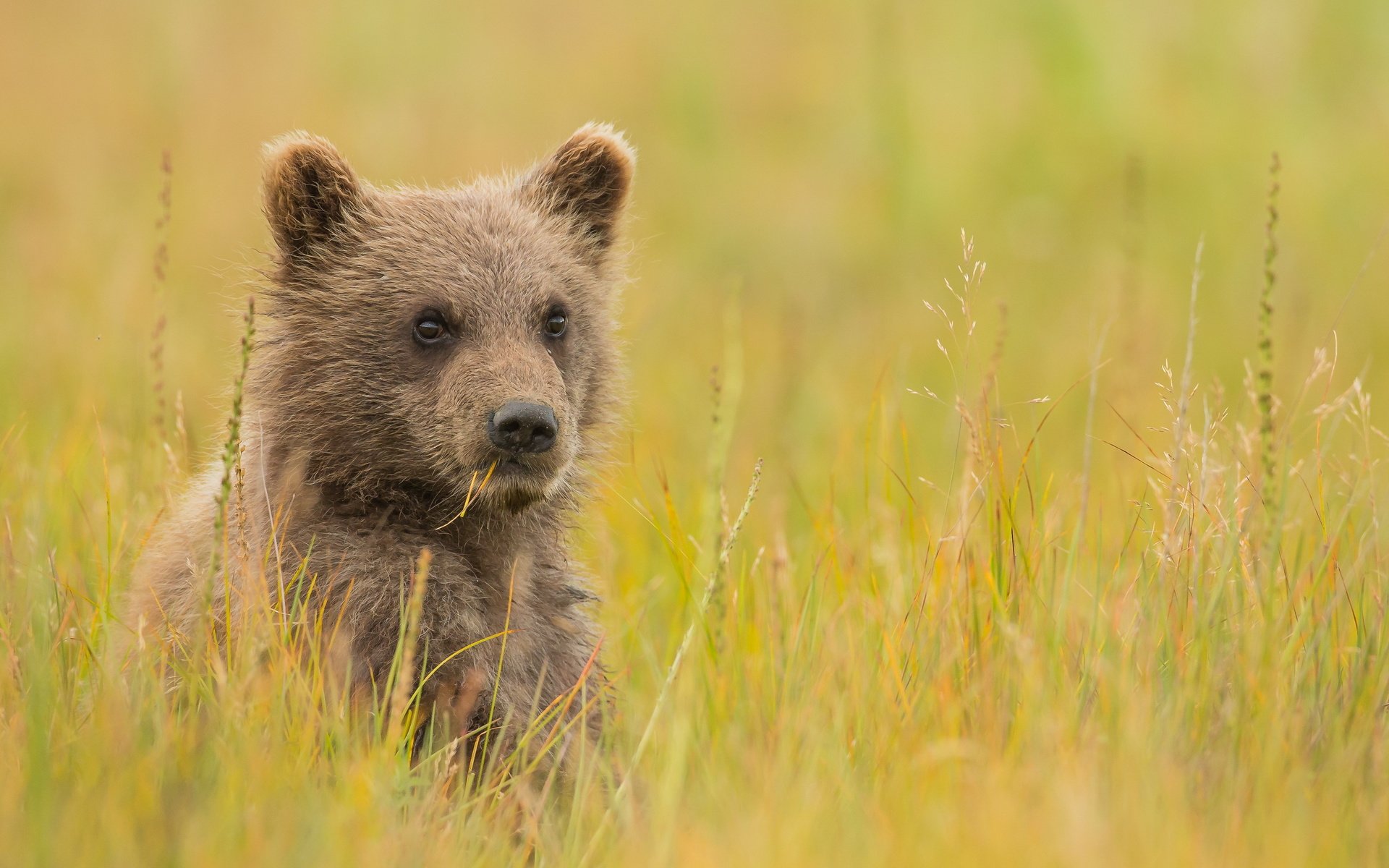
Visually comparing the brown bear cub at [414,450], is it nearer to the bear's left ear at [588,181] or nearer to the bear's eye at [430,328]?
the bear's eye at [430,328]

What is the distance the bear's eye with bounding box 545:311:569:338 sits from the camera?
491 cm

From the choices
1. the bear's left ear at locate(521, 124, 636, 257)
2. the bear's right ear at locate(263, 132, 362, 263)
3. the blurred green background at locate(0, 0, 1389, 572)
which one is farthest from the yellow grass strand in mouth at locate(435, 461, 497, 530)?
the blurred green background at locate(0, 0, 1389, 572)

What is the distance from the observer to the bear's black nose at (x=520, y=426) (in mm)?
4215

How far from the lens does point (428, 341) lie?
4566mm

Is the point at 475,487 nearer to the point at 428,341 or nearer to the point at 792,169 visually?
the point at 428,341

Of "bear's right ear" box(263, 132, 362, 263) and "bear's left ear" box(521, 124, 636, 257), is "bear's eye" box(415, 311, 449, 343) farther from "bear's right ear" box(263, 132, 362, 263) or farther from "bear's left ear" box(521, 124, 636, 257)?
"bear's left ear" box(521, 124, 636, 257)

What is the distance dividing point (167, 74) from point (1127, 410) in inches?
378

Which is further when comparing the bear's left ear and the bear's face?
the bear's left ear

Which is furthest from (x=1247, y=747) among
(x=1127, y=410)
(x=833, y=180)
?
(x=833, y=180)

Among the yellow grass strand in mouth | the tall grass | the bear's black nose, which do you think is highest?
the bear's black nose

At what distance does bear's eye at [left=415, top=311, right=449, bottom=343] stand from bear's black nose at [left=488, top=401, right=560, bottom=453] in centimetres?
48

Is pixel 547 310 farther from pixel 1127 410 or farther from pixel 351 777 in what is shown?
pixel 1127 410

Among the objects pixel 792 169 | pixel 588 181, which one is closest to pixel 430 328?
pixel 588 181

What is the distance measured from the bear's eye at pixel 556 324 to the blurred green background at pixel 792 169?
260cm
